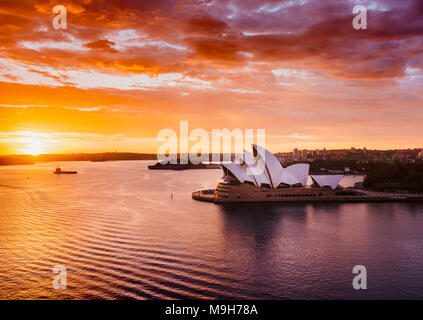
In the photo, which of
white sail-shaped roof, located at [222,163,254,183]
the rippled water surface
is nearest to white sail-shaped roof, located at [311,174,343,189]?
the rippled water surface

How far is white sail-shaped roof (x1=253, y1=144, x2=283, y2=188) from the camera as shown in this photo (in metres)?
53.6

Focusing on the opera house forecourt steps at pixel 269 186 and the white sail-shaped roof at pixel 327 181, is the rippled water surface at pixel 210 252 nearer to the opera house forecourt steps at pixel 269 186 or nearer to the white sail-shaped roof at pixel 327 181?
the opera house forecourt steps at pixel 269 186

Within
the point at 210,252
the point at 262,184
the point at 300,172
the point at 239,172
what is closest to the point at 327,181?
the point at 300,172

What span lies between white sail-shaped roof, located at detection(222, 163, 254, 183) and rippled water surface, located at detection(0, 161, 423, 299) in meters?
7.98

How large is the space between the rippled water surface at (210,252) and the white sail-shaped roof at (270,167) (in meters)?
8.06

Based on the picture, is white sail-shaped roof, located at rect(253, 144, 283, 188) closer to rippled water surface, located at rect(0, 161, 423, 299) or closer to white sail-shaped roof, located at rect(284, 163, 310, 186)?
white sail-shaped roof, located at rect(284, 163, 310, 186)

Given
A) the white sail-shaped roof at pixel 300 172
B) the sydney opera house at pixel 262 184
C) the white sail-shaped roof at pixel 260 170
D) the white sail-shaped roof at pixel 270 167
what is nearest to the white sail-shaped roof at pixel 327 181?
the sydney opera house at pixel 262 184

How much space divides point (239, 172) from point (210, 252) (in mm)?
28515

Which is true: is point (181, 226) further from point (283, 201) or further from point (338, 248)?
point (283, 201)

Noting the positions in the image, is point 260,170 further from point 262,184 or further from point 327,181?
point 327,181
